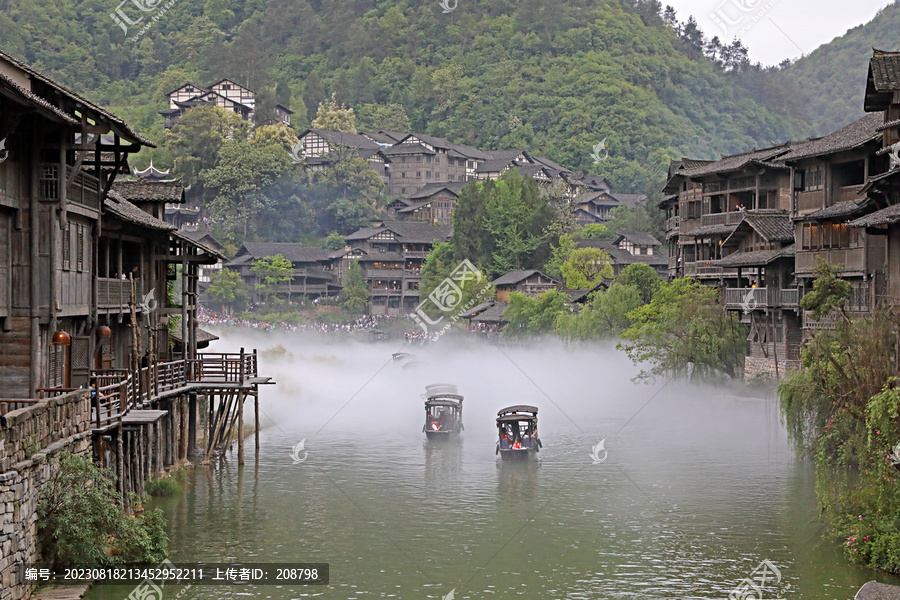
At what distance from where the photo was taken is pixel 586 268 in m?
110

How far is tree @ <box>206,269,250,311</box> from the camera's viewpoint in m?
127

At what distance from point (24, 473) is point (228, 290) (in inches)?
4154

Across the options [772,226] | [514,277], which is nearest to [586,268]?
[514,277]

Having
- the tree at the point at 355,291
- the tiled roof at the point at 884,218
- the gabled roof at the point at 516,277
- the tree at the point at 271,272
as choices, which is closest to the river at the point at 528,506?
the tiled roof at the point at 884,218

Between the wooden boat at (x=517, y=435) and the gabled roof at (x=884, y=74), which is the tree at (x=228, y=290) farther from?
the gabled roof at (x=884, y=74)

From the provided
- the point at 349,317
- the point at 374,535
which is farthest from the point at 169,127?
the point at 374,535

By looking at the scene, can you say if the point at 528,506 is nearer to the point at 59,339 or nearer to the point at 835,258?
the point at 59,339

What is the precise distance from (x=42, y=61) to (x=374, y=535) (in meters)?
179

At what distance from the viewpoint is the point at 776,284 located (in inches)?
2452

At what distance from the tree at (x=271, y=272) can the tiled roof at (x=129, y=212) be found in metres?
83.4

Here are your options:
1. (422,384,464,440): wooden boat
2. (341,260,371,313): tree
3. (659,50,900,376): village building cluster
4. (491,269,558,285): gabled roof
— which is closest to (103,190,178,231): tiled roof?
(422,384,464,440): wooden boat

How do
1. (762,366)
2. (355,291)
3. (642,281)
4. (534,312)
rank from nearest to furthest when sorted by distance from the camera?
(762,366) < (642,281) < (534,312) < (355,291)

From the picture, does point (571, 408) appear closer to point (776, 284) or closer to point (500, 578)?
point (776, 284)

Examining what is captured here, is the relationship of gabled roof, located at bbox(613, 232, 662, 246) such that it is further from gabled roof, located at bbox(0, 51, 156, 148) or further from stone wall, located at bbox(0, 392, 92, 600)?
stone wall, located at bbox(0, 392, 92, 600)
